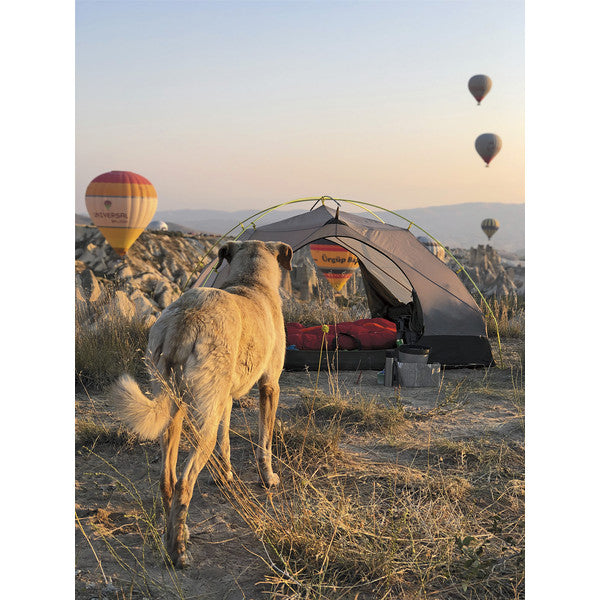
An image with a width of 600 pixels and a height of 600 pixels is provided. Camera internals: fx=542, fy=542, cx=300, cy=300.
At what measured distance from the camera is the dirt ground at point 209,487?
279cm

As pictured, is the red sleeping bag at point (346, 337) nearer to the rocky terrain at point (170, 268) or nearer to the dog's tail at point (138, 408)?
the dog's tail at point (138, 408)

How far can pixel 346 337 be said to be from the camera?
8.34 metres

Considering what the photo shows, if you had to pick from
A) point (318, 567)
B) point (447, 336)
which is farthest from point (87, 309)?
point (318, 567)

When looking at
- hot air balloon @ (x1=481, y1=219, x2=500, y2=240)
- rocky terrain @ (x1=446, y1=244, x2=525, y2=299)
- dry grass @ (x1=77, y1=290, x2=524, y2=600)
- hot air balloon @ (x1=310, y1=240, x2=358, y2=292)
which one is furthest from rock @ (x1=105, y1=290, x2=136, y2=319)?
hot air balloon @ (x1=481, y1=219, x2=500, y2=240)

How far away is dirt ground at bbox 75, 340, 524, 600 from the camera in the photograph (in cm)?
279

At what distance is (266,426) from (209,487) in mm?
605

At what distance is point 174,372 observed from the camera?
2.93m

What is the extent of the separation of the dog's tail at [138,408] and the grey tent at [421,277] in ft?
15.8

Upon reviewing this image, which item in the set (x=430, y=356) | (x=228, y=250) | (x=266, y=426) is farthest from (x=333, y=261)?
(x=266, y=426)

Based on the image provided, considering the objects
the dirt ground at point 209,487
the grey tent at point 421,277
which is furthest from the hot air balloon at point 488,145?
the dirt ground at point 209,487

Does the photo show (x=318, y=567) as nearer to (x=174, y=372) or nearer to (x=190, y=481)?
(x=190, y=481)

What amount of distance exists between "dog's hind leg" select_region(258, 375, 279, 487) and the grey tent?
3.83m

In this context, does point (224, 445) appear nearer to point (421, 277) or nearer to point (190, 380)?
point (190, 380)

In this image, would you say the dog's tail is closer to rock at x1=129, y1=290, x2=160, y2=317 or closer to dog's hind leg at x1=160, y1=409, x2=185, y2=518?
dog's hind leg at x1=160, y1=409, x2=185, y2=518
